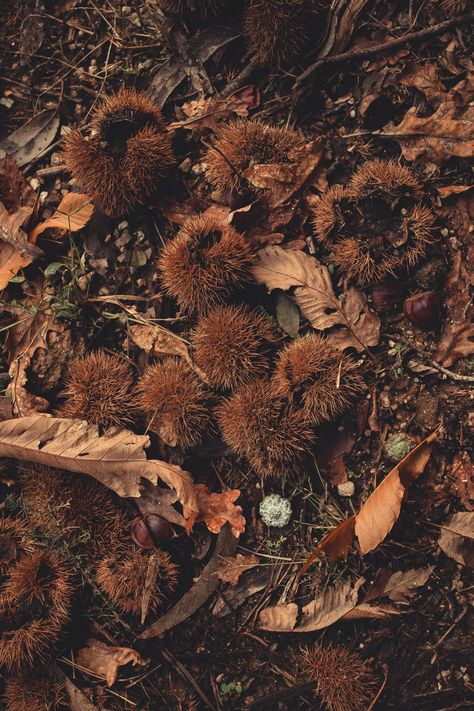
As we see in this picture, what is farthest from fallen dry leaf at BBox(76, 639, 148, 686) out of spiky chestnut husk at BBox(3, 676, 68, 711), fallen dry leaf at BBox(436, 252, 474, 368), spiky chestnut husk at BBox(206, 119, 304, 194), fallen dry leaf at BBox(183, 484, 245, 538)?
spiky chestnut husk at BBox(206, 119, 304, 194)

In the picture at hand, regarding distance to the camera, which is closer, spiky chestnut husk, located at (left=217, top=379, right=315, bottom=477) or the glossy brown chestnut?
spiky chestnut husk, located at (left=217, top=379, right=315, bottom=477)

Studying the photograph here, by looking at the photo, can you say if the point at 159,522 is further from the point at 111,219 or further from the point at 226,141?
the point at 226,141

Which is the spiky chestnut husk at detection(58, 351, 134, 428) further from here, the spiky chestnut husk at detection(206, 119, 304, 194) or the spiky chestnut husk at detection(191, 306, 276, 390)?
the spiky chestnut husk at detection(206, 119, 304, 194)

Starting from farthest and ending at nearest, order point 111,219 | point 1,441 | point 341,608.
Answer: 1. point 111,219
2. point 1,441
3. point 341,608

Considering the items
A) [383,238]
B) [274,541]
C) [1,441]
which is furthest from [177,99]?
[274,541]

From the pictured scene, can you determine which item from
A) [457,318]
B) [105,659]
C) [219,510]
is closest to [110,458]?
[219,510]

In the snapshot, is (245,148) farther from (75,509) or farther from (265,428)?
(75,509)

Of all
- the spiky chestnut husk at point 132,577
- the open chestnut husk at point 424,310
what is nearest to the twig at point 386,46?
the open chestnut husk at point 424,310

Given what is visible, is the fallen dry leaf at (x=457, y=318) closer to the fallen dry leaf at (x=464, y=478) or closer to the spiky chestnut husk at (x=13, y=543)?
A: the fallen dry leaf at (x=464, y=478)
